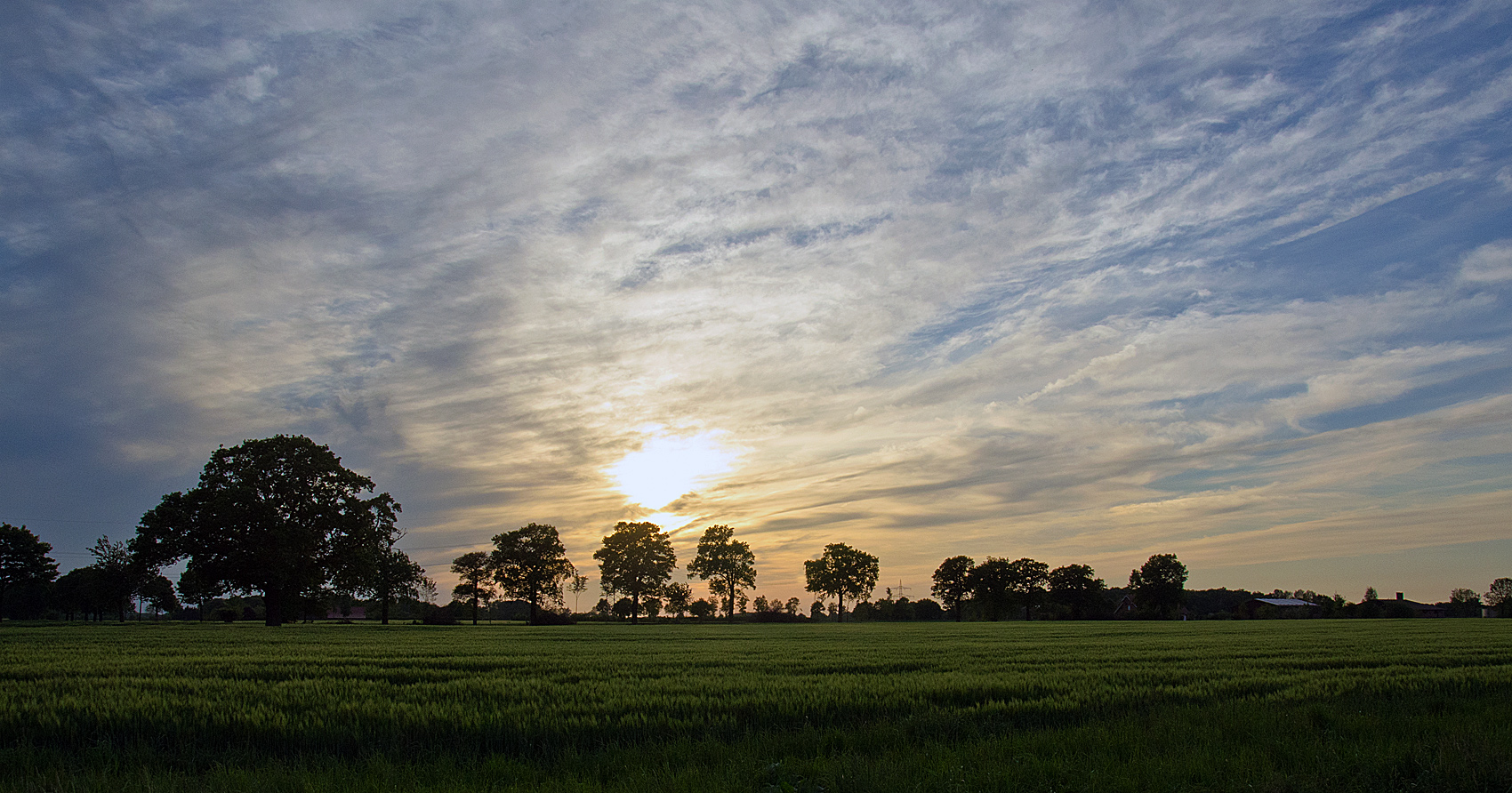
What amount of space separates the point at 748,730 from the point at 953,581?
138 metres

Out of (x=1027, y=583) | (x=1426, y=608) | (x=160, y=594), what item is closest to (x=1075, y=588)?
(x=1027, y=583)

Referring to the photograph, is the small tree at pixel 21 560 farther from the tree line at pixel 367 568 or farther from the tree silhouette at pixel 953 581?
the tree silhouette at pixel 953 581

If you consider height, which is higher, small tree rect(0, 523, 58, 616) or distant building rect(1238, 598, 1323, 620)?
small tree rect(0, 523, 58, 616)

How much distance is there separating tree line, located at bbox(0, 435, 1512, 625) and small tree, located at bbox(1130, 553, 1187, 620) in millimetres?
189

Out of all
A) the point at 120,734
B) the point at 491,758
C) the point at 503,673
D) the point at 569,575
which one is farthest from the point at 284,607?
the point at 491,758

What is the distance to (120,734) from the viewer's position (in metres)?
8.60

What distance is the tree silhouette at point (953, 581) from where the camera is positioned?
5389 inches

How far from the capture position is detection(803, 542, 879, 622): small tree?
133250mm

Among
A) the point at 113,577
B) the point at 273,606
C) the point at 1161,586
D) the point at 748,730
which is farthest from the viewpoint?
the point at 1161,586

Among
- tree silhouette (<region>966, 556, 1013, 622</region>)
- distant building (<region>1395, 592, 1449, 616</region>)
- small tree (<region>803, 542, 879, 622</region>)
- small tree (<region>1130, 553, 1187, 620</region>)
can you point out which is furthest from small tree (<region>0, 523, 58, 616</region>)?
distant building (<region>1395, 592, 1449, 616</region>)

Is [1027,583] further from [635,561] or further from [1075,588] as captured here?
[635,561]

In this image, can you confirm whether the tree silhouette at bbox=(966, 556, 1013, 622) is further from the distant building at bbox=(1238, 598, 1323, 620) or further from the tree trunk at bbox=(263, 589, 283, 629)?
the tree trunk at bbox=(263, 589, 283, 629)

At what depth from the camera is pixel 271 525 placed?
5091cm

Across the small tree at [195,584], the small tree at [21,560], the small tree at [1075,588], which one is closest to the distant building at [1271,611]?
the small tree at [1075,588]
